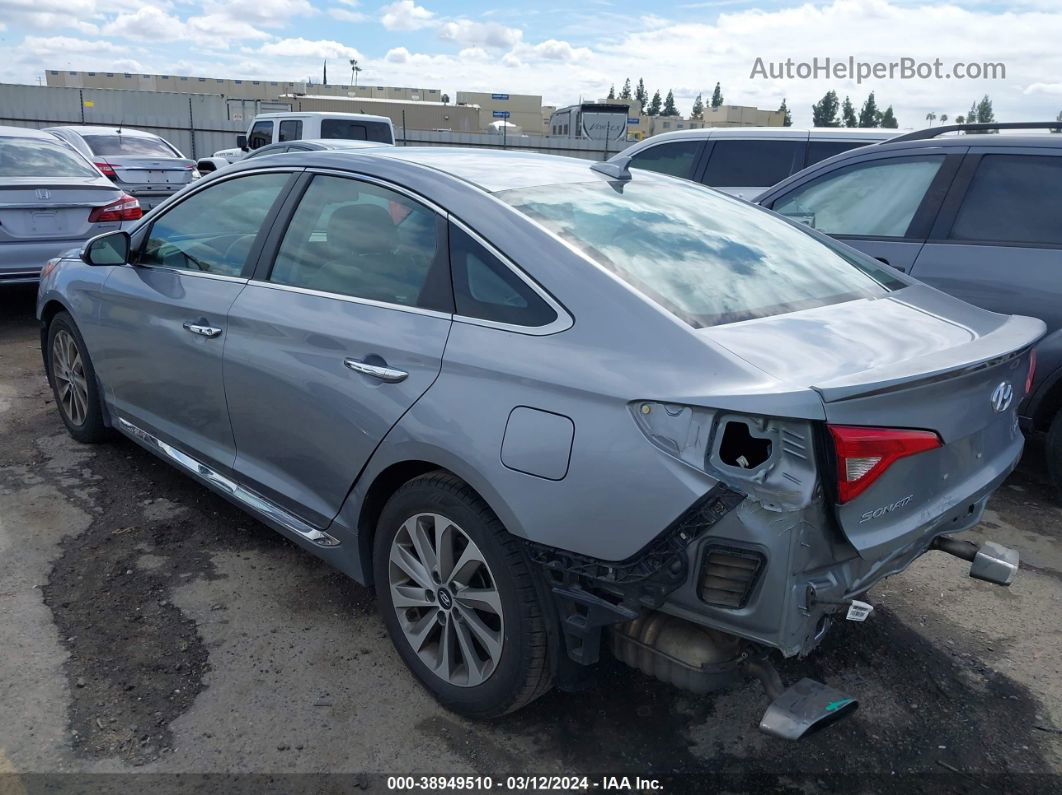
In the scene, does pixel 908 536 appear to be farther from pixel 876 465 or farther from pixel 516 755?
pixel 516 755

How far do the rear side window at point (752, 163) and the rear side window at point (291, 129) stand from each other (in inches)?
371

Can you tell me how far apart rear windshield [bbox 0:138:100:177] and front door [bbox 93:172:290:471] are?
424 cm

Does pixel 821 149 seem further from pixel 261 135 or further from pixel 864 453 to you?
pixel 261 135

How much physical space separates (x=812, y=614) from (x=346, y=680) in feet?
5.14

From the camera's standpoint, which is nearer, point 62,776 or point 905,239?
point 62,776

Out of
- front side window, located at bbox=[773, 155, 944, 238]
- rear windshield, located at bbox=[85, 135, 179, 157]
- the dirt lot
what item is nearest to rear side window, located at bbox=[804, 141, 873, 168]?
front side window, located at bbox=[773, 155, 944, 238]

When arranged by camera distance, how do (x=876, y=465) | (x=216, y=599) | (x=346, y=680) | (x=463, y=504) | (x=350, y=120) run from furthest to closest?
(x=350, y=120)
(x=216, y=599)
(x=346, y=680)
(x=463, y=504)
(x=876, y=465)

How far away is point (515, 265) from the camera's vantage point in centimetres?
249

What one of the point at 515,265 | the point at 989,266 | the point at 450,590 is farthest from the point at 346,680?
the point at 989,266

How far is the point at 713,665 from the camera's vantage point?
2.25 metres

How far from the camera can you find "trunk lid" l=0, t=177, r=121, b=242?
276 inches

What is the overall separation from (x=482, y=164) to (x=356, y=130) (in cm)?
1421

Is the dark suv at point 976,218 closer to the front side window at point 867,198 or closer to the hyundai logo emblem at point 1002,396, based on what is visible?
the front side window at point 867,198

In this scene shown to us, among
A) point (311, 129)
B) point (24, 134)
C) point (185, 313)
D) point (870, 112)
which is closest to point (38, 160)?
point (24, 134)
